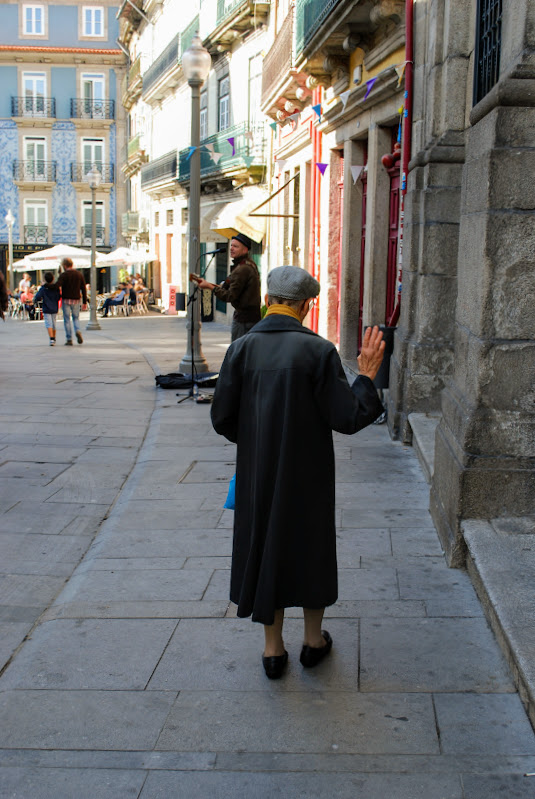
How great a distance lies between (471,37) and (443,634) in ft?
15.9

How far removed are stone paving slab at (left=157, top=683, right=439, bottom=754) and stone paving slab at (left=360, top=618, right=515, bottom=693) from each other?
13 centimetres

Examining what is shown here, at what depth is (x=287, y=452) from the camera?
3578 mm

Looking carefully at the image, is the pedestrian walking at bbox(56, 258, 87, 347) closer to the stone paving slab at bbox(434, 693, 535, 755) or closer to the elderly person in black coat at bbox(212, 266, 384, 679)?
the elderly person in black coat at bbox(212, 266, 384, 679)

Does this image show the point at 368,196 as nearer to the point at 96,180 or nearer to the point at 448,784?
the point at 448,784

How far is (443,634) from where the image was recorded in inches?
159

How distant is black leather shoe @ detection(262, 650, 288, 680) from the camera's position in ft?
12.2

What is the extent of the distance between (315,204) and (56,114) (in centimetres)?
3430

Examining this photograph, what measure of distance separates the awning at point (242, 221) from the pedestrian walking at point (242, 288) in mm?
10467

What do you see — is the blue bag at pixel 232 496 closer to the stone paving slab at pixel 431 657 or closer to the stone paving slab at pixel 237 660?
the stone paving slab at pixel 237 660

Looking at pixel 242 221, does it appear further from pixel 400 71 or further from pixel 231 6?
pixel 400 71

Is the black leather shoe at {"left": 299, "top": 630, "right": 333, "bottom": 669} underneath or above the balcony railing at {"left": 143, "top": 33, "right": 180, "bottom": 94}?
underneath

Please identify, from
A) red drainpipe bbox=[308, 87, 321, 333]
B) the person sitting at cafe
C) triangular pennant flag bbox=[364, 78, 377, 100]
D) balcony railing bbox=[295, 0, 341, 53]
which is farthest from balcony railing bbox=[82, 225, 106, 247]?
triangular pennant flag bbox=[364, 78, 377, 100]

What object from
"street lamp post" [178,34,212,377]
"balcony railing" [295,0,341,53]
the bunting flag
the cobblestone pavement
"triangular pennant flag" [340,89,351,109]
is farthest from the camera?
"street lamp post" [178,34,212,377]

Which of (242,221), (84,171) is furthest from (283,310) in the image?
(84,171)
